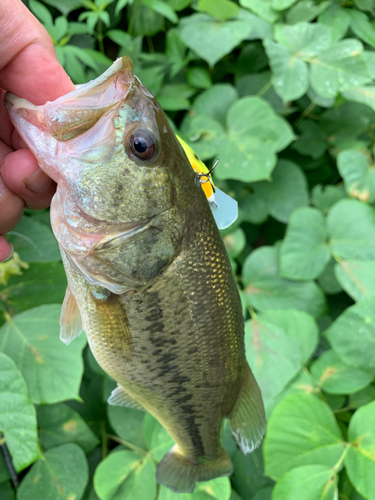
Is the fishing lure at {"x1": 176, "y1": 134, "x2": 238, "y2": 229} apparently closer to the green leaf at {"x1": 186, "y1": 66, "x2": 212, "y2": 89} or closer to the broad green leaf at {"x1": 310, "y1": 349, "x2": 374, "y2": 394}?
the broad green leaf at {"x1": 310, "y1": 349, "x2": 374, "y2": 394}

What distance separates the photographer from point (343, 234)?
1.53 m

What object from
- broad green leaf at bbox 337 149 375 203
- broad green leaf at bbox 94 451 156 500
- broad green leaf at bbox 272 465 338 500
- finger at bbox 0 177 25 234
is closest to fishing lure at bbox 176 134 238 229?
finger at bbox 0 177 25 234

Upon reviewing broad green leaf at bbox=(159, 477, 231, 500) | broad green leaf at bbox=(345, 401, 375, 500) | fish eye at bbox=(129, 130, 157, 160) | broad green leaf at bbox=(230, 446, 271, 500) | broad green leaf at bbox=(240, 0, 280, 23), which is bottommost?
broad green leaf at bbox=(230, 446, 271, 500)

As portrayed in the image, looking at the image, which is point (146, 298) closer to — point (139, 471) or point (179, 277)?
point (179, 277)

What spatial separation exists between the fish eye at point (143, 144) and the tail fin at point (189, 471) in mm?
799

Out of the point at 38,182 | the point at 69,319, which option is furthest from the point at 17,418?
the point at 38,182

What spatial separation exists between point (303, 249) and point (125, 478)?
108 cm

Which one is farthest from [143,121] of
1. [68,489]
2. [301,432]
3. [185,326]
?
[68,489]

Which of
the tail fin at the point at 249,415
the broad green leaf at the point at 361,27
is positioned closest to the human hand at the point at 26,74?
the tail fin at the point at 249,415

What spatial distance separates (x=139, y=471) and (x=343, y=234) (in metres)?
1.21

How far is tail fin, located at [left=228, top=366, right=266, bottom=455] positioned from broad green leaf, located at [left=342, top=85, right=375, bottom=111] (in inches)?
56.2

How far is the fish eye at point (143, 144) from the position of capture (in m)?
0.56

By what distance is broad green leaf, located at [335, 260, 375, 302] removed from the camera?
1.44 meters

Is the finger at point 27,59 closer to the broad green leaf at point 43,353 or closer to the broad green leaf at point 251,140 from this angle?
the broad green leaf at point 43,353
